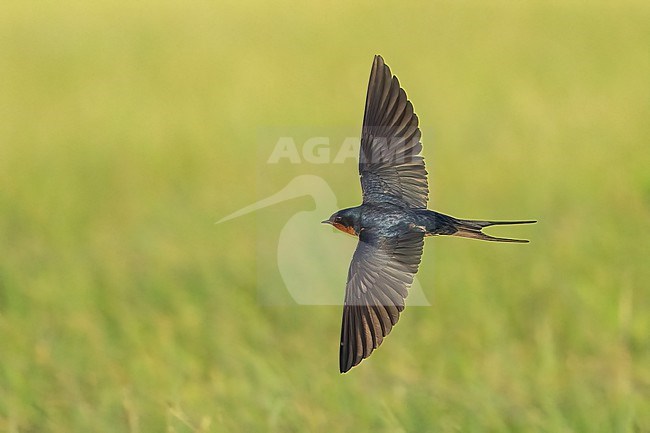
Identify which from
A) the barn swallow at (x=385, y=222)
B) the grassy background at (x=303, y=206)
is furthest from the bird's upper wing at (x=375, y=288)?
the grassy background at (x=303, y=206)

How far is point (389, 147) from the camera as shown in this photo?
144 centimetres

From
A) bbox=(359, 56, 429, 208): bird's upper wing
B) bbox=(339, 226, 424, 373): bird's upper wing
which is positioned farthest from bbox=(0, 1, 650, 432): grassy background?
bbox=(339, 226, 424, 373): bird's upper wing

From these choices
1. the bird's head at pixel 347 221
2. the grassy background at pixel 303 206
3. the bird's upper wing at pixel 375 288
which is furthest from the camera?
the grassy background at pixel 303 206

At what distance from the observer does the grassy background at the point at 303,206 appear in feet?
10.7

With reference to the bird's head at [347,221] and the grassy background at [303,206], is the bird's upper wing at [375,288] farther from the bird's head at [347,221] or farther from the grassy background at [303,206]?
the grassy background at [303,206]

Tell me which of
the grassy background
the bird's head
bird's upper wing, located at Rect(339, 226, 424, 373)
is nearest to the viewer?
bird's upper wing, located at Rect(339, 226, 424, 373)

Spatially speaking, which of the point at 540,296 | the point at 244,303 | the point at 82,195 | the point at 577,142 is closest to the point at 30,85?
the point at 82,195

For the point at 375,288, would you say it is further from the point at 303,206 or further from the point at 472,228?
the point at 303,206

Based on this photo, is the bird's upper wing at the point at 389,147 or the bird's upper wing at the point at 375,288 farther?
the bird's upper wing at the point at 389,147

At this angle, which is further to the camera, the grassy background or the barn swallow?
the grassy background

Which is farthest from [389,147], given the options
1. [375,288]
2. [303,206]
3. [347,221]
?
[303,206]

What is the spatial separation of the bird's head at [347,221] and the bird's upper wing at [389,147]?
1.4 inches

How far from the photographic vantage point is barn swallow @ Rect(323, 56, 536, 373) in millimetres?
1218

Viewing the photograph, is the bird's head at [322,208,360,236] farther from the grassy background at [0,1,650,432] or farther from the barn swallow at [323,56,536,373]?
the grassy background at [0,1,650,432]
